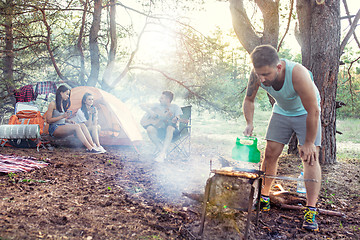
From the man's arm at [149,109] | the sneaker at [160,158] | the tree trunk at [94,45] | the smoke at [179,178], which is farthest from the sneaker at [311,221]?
the tree trunk at [94,45]

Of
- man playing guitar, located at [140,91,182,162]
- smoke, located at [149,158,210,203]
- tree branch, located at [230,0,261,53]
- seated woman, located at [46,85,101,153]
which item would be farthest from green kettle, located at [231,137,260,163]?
seated woman, located at [46,85,101,153]

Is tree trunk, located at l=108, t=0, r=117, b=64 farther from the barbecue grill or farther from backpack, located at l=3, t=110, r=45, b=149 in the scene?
the barbecue grill

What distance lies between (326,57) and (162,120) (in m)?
3.17

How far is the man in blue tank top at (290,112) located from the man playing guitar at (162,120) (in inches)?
107

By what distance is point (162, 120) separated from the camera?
18.0ft

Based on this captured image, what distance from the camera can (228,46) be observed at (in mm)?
7797

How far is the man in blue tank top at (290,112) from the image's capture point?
2.11 m

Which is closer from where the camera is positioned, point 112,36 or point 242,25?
point 242,25

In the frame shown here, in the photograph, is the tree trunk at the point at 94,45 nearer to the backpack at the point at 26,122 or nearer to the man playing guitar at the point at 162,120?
the backpack at the point at 26,122

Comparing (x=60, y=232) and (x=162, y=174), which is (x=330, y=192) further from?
(x=60, y=232)

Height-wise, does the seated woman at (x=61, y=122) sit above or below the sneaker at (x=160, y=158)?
above

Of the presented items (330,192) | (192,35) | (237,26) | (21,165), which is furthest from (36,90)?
(330,192)

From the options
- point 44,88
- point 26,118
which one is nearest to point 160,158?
point 26,118

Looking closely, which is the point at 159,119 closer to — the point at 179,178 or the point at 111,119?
the point at 111,119
